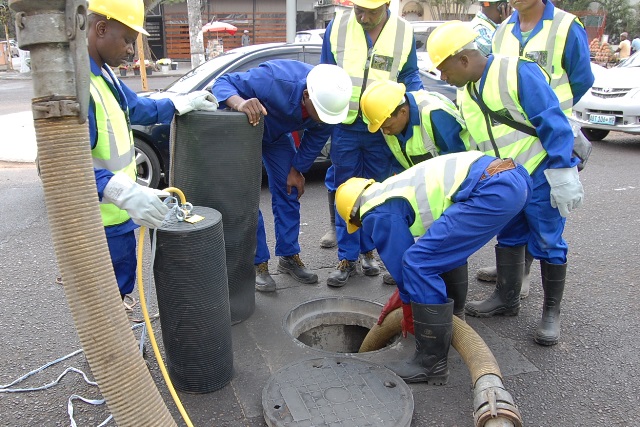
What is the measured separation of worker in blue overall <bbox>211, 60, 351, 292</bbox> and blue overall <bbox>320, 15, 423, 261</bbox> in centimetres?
18

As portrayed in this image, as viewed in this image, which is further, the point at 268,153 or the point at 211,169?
the point at 268,153

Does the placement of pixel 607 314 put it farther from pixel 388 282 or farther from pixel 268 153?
pixel 268 153

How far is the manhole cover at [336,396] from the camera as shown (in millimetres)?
2441

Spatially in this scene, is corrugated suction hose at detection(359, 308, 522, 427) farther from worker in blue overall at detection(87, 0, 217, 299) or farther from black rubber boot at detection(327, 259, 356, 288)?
worker in blue overall at detection(87, 0, 217, 299)

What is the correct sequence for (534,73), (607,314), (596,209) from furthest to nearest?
(596,209), (607,314), (534,73)

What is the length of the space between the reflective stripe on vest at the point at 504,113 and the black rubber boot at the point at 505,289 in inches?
23.4

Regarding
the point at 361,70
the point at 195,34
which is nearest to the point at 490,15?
the point at 361,70

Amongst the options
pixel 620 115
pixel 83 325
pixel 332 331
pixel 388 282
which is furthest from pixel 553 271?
pixel 620 115

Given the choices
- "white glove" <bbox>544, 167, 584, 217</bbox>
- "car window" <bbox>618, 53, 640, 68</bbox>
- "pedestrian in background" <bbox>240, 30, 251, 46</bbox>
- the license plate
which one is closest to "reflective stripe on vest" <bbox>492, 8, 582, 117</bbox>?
"white glove" <bbox>544, 167, 584, 217</bbox>

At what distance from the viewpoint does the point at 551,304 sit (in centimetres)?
324

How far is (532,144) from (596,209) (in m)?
3.25

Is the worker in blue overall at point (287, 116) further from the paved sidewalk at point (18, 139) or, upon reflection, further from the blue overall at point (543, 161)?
the paved sidewalk at point (18, 139)

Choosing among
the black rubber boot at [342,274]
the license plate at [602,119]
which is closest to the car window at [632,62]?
the license plate at [602,119]

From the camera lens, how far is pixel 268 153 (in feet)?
12.3
